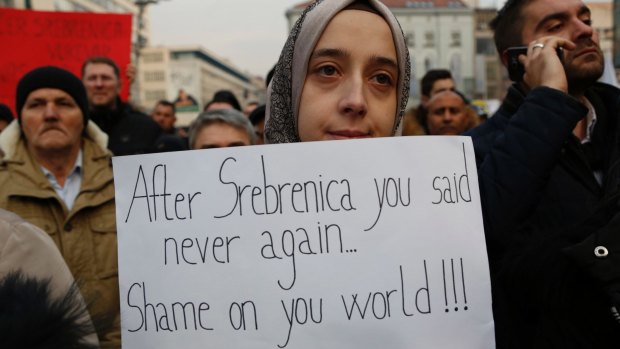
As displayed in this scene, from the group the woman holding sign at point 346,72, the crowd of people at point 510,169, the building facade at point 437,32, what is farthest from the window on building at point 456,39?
the woman holding sign at point 346,72

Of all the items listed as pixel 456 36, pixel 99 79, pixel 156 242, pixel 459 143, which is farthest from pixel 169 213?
pixel 456 36

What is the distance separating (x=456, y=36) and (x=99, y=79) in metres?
77.6

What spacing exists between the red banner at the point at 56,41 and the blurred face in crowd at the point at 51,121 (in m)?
1.97

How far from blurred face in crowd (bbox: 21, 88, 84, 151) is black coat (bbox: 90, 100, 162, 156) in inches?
51.8

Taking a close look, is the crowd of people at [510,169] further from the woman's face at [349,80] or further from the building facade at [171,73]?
the building facade at [171,73]

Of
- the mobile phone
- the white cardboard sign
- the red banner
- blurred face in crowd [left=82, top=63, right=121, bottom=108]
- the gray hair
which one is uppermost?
the red banner

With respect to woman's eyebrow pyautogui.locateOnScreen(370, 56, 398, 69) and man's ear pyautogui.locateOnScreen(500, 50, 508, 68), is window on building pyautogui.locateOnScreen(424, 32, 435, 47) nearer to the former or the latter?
man's ear pyautogui.locateOnScreen(500, 50, 508, 68)

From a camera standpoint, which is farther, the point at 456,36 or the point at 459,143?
the point at 456,36

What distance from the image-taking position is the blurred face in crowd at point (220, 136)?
3.44 meters

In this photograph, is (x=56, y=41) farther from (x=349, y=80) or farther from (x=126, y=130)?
(x=349, y=80)

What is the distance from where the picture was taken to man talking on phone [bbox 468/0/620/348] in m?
1.31

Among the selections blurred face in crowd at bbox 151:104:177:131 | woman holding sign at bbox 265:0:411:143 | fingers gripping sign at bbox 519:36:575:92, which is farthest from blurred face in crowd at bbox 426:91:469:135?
blurred face in crowd at bbox 151:104:177:131

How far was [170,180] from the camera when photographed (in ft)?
4.77

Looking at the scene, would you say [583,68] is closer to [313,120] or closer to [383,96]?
[383,96]
